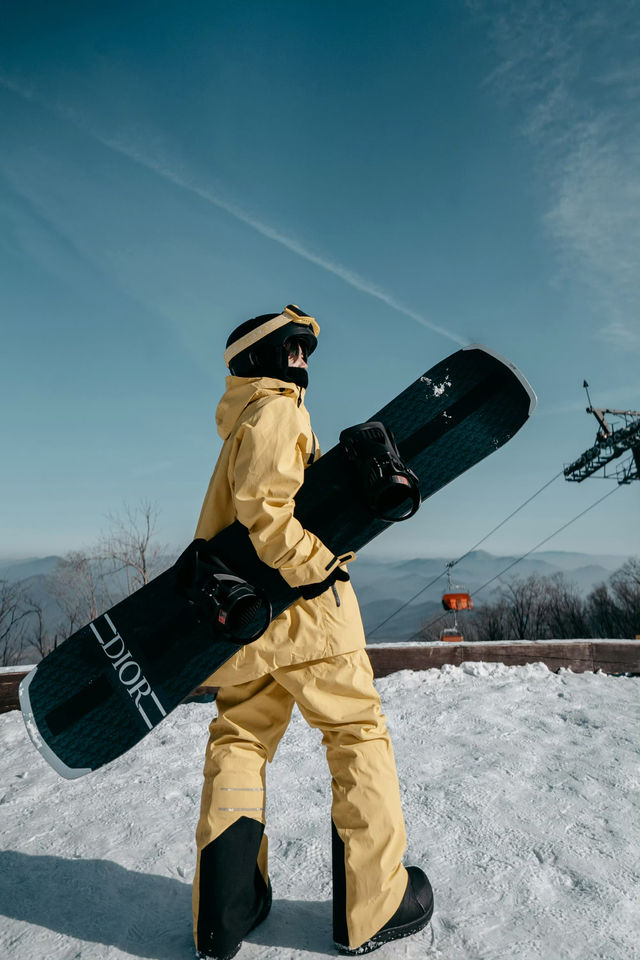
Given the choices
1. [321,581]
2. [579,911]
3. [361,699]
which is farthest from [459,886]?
[321,581]

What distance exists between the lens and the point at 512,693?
354cm

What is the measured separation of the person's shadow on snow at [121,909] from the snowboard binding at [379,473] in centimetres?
117

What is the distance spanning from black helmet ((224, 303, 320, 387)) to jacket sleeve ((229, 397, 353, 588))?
0.99 feet

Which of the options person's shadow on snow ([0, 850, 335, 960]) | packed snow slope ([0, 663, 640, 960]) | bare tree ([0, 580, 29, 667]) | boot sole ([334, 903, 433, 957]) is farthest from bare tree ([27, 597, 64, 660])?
boot sole ([334, 903, 433, 957])

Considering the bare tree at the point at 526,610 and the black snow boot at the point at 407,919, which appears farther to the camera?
the bare tree at the point at 526,610

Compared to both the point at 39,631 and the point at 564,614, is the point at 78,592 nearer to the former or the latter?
the point at 39,631

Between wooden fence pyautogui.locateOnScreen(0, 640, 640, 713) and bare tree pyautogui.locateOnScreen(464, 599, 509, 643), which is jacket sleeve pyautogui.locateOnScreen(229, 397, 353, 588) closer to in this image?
wooden fence pyautogui.locateOnScreen(0, 640, 640, 713)

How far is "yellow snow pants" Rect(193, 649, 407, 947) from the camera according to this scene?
140cm

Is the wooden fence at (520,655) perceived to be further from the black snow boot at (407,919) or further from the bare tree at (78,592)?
the bare tree at (78,592)

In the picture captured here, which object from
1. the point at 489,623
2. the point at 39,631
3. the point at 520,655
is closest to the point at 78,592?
the point at 39,631

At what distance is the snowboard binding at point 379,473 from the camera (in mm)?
1584

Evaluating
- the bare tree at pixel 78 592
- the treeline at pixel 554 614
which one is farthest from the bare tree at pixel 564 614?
the bare tree at pixel 78 592

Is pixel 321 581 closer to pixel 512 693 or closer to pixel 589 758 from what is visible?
pixel 589 758

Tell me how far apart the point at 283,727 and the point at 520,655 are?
3.16m
